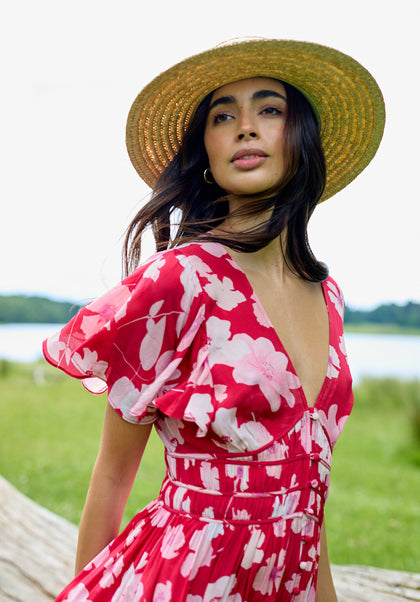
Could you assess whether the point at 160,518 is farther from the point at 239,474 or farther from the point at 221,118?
the point at 221,118

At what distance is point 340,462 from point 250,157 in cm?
661

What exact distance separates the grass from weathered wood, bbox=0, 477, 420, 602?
5.84 ft

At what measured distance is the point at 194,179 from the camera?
187cm

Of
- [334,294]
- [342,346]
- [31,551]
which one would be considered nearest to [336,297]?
[334,294]

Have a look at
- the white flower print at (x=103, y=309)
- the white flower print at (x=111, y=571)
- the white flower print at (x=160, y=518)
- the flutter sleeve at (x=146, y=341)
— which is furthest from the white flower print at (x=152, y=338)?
the white flower print at (x=111, y=571)

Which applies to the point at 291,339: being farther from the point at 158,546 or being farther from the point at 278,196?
the point at 158,546

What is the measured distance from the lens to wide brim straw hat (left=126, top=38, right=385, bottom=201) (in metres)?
1.67

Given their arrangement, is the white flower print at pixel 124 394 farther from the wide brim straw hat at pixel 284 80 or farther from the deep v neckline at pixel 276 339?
the wide brim straw hat at pixel 284 80

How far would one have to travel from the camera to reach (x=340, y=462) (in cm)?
763

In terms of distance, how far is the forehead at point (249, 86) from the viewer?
1.71m

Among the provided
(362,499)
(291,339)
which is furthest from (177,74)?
(362,499)

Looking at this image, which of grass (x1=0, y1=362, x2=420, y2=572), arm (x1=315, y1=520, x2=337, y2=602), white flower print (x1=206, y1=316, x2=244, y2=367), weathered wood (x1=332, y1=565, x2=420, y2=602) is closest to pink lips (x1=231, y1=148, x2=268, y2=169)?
white flower print (x1=206, y1=316, x2=244, y2=367)

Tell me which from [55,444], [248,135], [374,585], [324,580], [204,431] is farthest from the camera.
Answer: [55,444]

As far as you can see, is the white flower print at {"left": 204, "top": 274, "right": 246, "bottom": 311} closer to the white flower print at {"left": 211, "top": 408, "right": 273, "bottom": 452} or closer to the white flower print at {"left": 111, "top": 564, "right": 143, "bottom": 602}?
the white flower print at {"left": 211, "top": 408, "right": 273, "bottom": 452}
